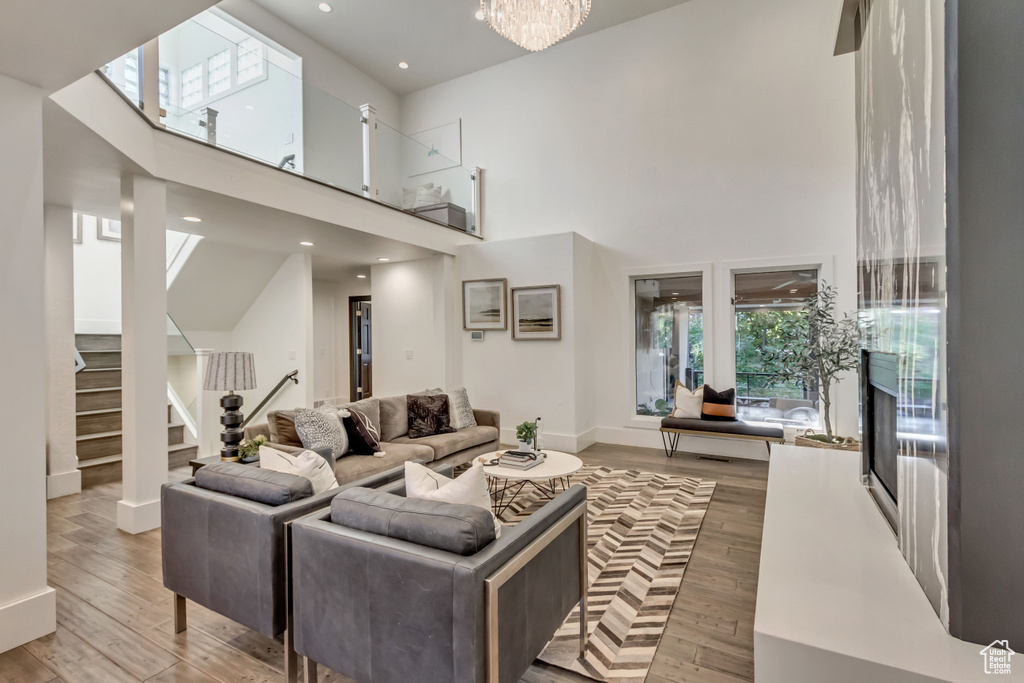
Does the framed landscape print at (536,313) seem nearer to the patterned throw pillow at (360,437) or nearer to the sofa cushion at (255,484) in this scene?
the patterned throw pillow at (360,437)

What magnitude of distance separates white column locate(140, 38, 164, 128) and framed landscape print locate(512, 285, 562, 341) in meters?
3.75

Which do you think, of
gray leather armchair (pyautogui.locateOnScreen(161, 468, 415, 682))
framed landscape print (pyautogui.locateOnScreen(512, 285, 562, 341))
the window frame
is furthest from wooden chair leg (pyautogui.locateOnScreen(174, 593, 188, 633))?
the window frame

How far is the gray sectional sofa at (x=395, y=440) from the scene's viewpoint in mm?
3480

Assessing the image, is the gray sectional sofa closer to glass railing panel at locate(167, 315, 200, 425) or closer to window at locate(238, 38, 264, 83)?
glass railing panel at locate(167, 315, 200, 425)

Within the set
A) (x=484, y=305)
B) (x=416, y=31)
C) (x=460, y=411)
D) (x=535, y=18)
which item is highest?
(x=416, y=31)

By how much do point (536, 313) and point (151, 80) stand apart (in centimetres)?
400

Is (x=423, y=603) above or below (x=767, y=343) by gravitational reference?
below

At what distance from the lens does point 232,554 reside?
1.88m

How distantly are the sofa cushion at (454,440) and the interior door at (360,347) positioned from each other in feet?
12.7

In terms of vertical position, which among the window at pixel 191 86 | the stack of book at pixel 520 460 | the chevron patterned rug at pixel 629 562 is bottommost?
the chevron patterned rug at pixel 629 562

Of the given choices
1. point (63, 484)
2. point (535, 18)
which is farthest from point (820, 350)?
point (63, 484)

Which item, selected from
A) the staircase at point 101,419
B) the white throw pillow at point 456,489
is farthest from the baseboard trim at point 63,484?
the white throw pillow at point 456,489

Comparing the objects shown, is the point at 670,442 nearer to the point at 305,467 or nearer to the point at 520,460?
the point at 520,460

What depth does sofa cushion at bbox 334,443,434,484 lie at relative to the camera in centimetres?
343
